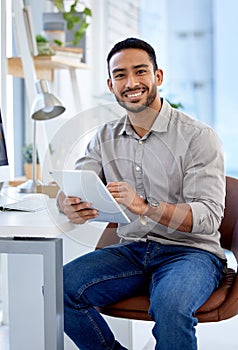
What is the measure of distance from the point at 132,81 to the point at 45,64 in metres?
1.37

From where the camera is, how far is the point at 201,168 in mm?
1840

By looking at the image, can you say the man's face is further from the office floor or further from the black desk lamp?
the office floor

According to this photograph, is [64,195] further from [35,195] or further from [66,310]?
[35,195]

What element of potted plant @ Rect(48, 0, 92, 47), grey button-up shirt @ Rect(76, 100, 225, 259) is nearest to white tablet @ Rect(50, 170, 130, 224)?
grey button-up shirt @ Rect(76, 100, 225, 259)

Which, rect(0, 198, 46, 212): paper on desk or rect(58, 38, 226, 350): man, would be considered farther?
rect(0, 198, 46, 212): paper on desk

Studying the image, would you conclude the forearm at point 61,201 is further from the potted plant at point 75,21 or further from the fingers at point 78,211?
the potted plant at point 75,21

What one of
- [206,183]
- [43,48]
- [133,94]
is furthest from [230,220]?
[43,48]

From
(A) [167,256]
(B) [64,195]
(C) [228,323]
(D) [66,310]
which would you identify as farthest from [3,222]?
(C) [228,323]

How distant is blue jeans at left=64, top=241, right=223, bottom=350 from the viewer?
171cm

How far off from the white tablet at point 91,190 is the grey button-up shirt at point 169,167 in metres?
0.24

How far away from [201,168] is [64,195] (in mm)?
390

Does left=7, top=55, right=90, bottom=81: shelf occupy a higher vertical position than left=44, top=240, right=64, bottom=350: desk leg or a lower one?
higher

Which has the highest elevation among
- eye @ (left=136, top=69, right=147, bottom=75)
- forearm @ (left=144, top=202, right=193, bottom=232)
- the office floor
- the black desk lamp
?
eye @ (left=136, top=69, right=147, bottom=75)

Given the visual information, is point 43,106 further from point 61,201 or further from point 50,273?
point 50,273
